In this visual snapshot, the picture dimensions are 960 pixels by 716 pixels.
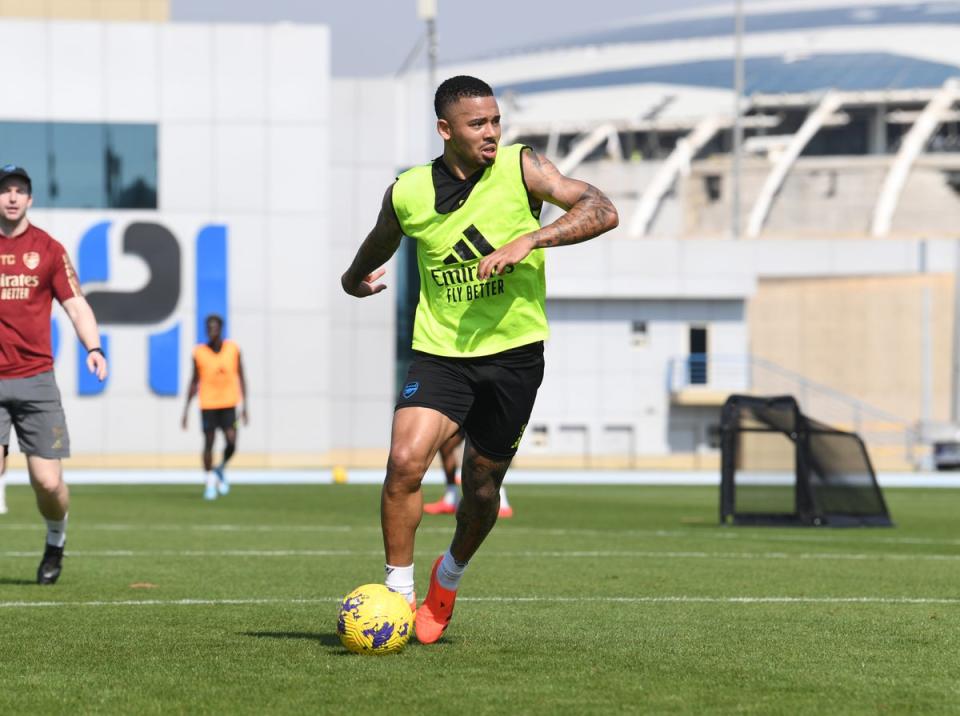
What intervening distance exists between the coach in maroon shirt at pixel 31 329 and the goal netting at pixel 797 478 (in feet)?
26.8

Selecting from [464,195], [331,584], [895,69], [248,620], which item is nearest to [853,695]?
[464,195]

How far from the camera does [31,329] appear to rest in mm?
9633

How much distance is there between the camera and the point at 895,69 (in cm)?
9425

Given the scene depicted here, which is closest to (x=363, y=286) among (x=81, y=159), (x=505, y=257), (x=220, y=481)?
(x=505, y=257)

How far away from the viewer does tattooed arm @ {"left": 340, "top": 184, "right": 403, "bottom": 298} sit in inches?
290

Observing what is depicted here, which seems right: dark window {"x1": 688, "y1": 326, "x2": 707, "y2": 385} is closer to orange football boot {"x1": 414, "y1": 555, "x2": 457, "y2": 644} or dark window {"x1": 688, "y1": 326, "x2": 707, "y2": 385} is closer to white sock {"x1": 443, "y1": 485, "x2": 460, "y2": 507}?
white sock {"x1": 443, "y1": 485, "x2": 460, "y2": 507}

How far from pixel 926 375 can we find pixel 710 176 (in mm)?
25188

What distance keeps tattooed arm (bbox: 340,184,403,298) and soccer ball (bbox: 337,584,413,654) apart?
52.4 inches

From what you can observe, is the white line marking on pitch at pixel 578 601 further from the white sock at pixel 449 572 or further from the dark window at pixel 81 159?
the dark window at pixel 81 159

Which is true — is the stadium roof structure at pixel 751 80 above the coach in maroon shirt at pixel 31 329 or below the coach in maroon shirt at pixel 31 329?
above

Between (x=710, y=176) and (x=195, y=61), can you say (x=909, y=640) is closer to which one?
(x=195, y=61)

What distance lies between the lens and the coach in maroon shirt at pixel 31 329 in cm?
955

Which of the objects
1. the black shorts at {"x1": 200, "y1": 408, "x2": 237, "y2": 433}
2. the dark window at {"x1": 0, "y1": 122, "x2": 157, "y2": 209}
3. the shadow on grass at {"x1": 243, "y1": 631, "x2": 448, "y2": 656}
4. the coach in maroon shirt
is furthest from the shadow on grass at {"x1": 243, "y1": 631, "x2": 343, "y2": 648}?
the dark window at {"x1": 0, "y1": 122, "x2": 157, "y2": 209}

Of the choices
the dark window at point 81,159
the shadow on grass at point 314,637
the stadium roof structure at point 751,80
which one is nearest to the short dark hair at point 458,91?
the shadow on grass at point 314,637
